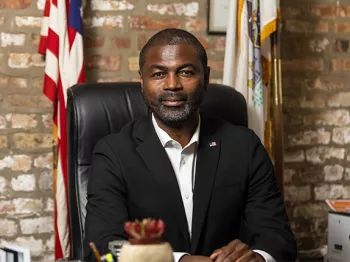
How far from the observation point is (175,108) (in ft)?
5.84

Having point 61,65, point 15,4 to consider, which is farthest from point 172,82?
point 15,4

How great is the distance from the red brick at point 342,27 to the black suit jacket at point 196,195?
1.58m

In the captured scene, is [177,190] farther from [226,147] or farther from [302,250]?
[302,250]

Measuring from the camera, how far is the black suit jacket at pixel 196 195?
67.2 inches

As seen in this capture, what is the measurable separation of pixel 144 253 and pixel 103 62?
6.59ft

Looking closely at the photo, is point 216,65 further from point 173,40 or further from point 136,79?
point 173,40

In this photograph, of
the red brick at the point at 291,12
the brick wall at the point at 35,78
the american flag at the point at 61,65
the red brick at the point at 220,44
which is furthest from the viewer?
the red brick at the point at 291,12

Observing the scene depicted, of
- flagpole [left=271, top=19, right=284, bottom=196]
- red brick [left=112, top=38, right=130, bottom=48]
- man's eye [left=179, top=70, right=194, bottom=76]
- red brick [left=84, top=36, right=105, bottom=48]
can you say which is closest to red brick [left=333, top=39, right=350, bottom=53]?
flagpole [left=271, top=19, right=284, bottom=196]

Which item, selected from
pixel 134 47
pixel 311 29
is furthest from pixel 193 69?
pixel 311 29

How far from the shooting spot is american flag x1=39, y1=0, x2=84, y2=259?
259 centimetres

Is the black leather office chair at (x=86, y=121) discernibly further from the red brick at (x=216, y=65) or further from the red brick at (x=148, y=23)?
the red brick at (x=216, y=65)

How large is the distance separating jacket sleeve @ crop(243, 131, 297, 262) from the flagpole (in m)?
0.97

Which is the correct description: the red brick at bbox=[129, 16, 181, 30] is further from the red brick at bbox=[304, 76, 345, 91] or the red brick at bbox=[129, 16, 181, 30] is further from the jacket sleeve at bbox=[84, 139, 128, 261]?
the jacket sleeve at bbox=[84, 139, 128, 261]

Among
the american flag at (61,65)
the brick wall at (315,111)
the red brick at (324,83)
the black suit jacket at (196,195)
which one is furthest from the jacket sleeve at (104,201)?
the red brick at (324,83)
